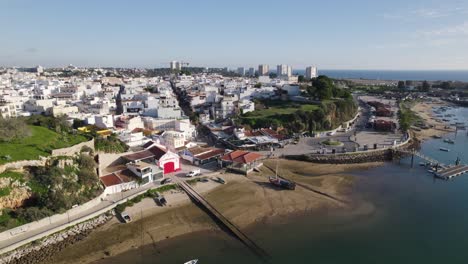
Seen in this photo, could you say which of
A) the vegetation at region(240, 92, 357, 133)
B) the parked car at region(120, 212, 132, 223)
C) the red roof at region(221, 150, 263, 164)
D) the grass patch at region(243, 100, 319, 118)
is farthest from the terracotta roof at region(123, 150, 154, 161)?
the grass patch at region(243, 100, 319, 118)

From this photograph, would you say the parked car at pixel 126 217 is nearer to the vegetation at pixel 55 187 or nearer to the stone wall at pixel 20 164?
the vegetation at pixel 55 187

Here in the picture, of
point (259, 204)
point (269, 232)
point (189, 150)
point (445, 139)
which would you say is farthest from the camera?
point (445, 139)

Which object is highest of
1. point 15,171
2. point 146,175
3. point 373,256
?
point 15,171

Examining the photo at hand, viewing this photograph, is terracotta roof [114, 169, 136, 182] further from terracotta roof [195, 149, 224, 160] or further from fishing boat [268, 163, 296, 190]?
fishing boat [268, 163, 296, 190]

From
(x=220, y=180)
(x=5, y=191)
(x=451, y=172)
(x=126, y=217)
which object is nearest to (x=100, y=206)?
(x=126, y=217)

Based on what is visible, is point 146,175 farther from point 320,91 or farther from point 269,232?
point 320,91

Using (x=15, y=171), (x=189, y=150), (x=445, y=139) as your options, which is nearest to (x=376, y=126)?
(x=445, y=139)
